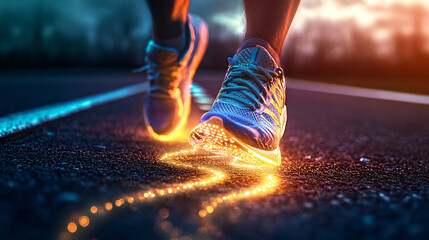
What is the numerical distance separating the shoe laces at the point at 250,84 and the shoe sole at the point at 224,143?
176mm

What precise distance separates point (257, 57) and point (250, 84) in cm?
12

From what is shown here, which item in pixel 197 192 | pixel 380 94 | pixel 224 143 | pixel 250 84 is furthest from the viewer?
pixel 380 94

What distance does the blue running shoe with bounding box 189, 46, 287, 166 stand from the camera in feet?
3.88

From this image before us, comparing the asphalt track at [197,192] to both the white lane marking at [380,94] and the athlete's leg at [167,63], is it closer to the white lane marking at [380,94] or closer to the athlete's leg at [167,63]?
the athlete's leg at [167,63]

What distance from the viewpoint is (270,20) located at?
4.65ft

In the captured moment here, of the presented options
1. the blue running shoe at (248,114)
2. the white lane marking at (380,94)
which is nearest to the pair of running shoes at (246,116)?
the blue running shoe at (248,114)

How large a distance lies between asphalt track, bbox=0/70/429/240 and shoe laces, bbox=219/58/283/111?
0.24 metres

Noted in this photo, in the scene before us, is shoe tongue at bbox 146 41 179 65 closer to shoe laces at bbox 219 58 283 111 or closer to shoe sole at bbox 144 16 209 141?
shoe sole at bbox 144 16 209 141

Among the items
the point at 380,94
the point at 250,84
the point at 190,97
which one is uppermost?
the point at 250,84

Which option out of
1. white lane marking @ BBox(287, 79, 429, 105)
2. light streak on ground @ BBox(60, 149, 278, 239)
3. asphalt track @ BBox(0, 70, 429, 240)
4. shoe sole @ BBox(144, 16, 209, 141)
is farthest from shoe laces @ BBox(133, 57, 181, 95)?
white lane marking @ BBox(287, 79, 429, 105)

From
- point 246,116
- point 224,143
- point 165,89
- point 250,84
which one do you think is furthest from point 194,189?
point 165,89

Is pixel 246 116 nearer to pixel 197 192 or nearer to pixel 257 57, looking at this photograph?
pixel 257 57

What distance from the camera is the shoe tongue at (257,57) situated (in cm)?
137

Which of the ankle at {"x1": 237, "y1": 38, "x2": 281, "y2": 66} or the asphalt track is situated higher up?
the ankle at {"x1": 237, "y1": 38, "x2": 281, "y2": 66}
